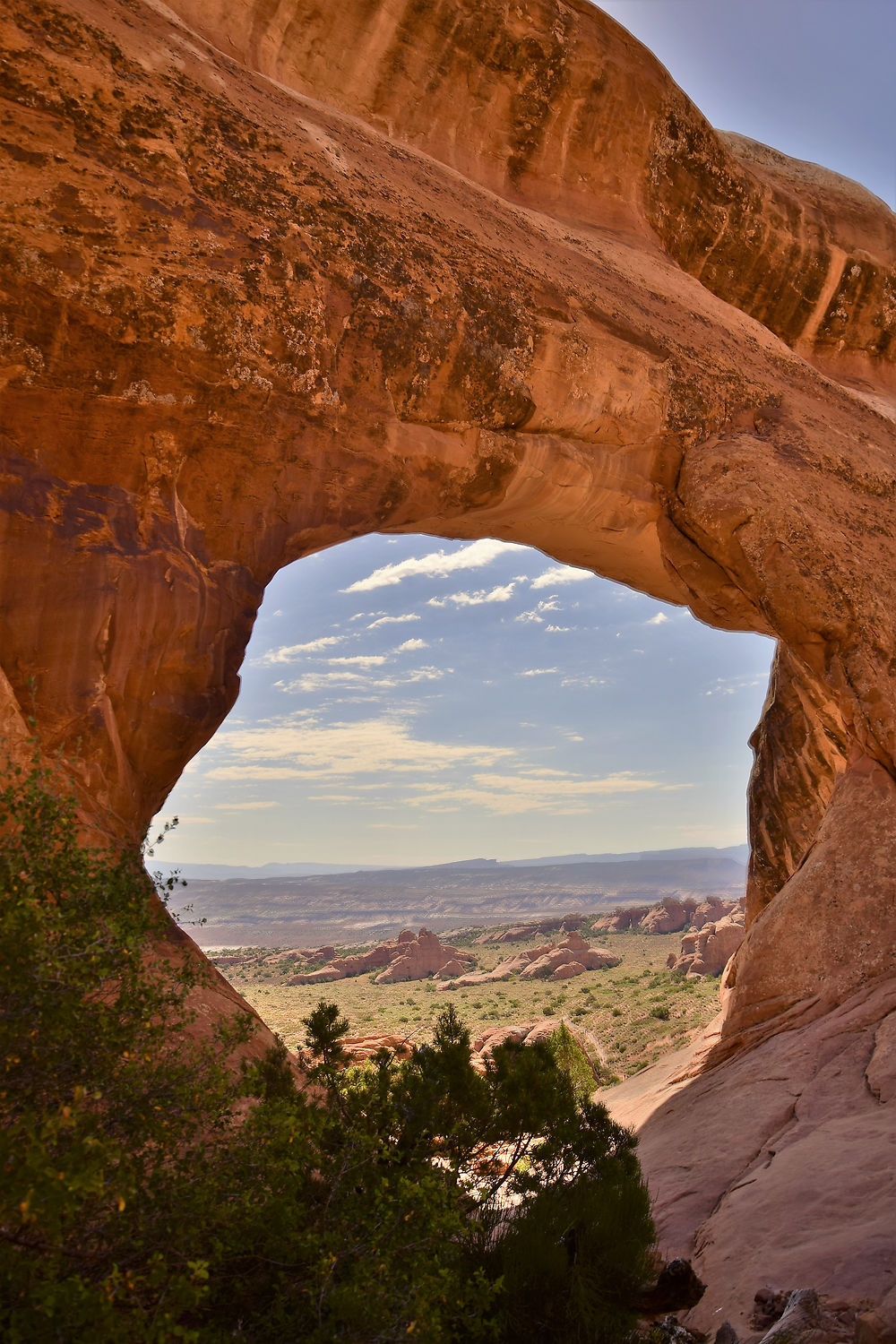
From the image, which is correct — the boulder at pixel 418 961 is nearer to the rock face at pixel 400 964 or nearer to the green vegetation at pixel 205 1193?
the rock face at pixel 400 964

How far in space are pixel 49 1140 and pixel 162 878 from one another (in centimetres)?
256

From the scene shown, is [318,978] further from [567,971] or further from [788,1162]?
[788,1162]

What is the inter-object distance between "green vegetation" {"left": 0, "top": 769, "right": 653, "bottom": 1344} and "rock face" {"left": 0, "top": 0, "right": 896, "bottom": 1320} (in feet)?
5.66

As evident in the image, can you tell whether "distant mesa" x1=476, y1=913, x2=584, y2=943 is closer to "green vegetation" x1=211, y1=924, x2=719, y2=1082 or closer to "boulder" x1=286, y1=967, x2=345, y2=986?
"green vegetation" x1=211, y1=924, x2=719, y2=1082

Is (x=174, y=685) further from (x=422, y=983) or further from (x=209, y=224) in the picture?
(x=422, y=983)

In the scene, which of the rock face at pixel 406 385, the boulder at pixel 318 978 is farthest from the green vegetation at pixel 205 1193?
the boulder at pixel 318 978

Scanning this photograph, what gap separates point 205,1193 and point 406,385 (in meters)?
8.12

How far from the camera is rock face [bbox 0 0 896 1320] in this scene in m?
7.25

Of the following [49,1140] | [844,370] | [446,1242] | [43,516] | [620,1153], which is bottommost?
[620,1153]

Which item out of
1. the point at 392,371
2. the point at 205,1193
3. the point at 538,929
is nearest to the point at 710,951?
the point at 538,929

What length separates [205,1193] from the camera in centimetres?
391

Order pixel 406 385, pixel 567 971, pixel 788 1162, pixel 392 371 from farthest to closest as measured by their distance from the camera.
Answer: pixel 567 971 < pixel 406 385 < pixel 392 371 < pixel 788 1162

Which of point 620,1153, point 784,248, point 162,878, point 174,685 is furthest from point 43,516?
point 784,248

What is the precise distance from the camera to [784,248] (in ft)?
54.7
